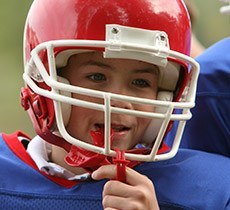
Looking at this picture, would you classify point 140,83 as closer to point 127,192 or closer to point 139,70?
point 139,70

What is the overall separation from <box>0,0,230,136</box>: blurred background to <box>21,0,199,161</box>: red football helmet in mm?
5013

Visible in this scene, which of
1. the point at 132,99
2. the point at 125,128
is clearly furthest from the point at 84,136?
the point at 132,99

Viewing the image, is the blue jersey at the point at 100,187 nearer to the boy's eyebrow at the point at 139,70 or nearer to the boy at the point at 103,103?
the boy at the point at 103,103

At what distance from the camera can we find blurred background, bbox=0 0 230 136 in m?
7.71

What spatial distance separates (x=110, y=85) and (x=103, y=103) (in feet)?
0.17

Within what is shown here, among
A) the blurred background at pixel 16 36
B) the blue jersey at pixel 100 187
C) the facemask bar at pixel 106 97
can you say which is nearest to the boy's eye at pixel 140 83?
the facemask bar at pixel 106 97

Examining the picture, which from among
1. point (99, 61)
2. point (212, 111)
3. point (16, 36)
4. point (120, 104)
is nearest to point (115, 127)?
point (120, 104)

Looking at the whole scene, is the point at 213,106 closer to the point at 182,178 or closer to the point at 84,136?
the point at 182,178

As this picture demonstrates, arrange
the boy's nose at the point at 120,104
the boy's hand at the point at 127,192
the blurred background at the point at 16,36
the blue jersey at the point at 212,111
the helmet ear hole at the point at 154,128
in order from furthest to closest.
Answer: the blurred background at the point at 16,36 → the blue jersey at the point at 212,111 → the helmet ear hole at the point at 154,128 → the boy's nose at the point at 120,104 → the boy's hand at the point at 127,192

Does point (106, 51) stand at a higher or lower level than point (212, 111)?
higher

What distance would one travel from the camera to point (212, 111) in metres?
2.43

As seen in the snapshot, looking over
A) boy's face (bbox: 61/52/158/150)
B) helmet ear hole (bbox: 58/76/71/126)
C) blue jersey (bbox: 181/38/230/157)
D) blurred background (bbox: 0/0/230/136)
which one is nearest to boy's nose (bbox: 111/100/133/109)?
boy's face (bbox: 61/52/158/150)

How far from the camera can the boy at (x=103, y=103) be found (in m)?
2.04

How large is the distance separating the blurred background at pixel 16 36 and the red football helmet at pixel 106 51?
16.4ft
